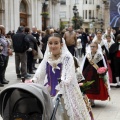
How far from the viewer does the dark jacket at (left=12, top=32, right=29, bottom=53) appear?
12.1 m

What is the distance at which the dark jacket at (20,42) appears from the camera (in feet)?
39.8

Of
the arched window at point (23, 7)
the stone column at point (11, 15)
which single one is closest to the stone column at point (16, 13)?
the stone column at point (11, 15)

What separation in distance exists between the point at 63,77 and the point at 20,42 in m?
7.34

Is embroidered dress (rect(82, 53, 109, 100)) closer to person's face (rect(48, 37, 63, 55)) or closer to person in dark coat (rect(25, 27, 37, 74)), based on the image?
person's face (rect(48, 37, 63, 55))

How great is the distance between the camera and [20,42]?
12.1m

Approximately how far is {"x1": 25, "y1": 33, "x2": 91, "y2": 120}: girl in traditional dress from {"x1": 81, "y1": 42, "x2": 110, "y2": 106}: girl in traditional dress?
9.98ft

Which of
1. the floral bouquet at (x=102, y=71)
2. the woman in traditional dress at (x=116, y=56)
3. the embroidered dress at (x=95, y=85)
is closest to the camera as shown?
the floral bouquet at (x=102, y=71)

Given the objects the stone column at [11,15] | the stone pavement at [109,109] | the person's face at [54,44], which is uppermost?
the stone column at [11,15]

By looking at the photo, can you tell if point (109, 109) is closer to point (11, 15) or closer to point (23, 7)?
point (11, 15)

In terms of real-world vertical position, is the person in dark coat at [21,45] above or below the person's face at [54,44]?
below

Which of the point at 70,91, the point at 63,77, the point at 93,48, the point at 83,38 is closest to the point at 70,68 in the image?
the point at 63,77

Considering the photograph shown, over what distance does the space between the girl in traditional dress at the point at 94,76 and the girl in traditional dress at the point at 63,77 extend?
3.04m

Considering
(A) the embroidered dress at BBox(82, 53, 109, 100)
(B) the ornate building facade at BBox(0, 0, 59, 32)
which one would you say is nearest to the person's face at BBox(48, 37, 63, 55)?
(A) the embroidered dress at BBox(82, 53, 109, 100)

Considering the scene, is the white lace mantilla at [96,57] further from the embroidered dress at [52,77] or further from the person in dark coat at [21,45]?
the person in dark coat at [21,45]
